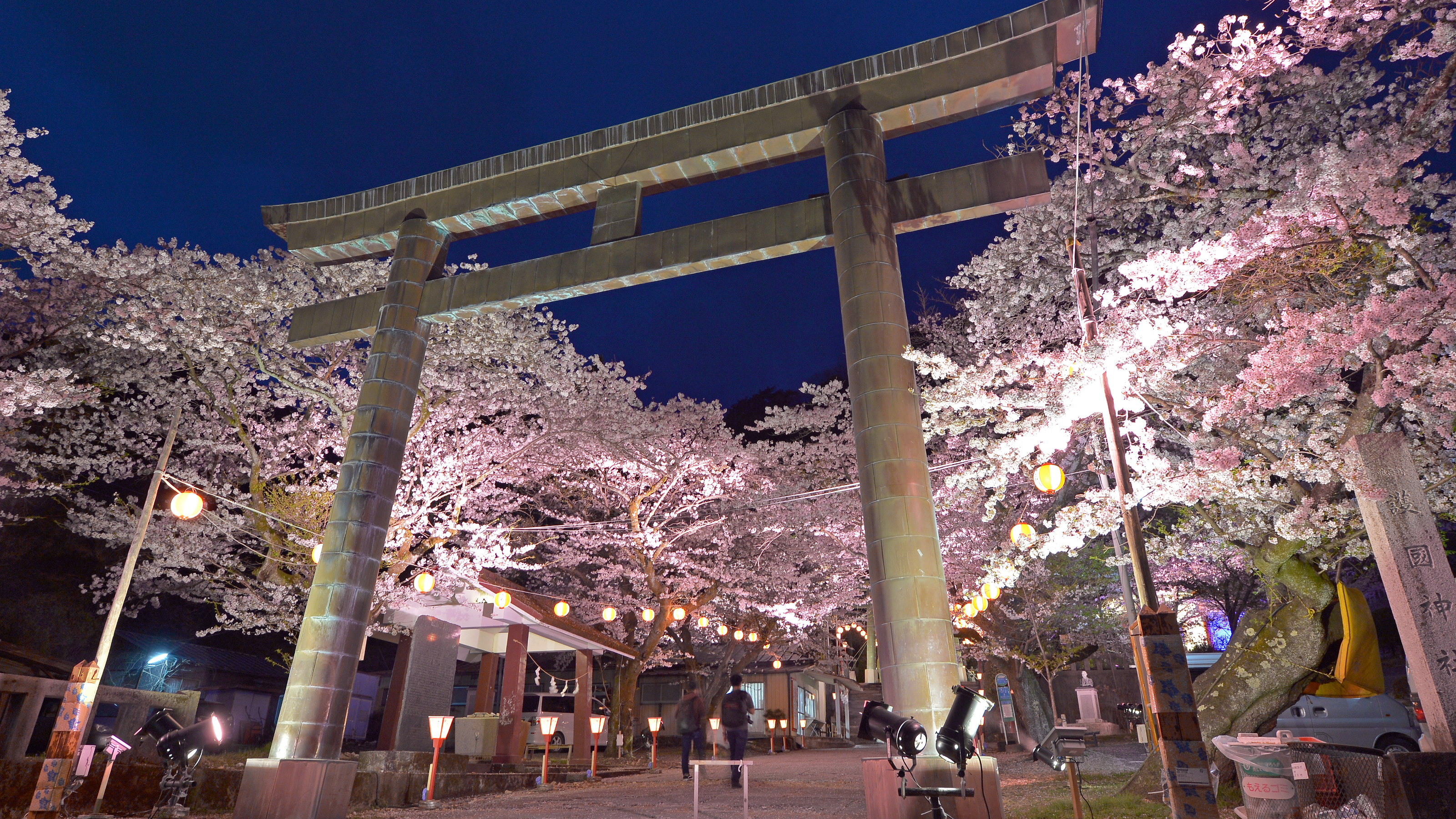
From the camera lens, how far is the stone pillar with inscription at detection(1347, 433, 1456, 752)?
676cm

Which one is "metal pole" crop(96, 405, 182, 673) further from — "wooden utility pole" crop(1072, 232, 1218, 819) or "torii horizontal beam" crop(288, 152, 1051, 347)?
"wooden utility pole" crop(1072, 232, 1218, 819)

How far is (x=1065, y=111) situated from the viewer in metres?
13.9

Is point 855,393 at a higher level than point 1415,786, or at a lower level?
higher

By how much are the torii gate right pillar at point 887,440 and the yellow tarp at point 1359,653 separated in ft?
17.0

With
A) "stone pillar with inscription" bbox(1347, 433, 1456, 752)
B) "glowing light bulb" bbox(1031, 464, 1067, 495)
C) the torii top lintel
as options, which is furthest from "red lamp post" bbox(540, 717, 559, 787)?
"stone pillar with inscription" bbox(1347, 433, 1456, 752)

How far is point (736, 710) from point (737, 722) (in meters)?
0.19

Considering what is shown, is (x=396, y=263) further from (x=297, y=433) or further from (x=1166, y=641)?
(x=1166, y=641)

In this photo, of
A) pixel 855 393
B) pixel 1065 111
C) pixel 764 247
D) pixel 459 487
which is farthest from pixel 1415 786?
pixel 459 487

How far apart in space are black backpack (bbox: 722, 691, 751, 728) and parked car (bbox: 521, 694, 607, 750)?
1013 centimetres

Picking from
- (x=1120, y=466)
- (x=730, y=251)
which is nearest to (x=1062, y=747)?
(x=1120, y=466)

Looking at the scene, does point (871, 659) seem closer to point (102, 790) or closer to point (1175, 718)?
point (1175, 718)

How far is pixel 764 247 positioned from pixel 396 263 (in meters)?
5.26

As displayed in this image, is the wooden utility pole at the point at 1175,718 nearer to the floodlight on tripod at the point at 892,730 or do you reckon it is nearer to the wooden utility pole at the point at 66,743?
the floodlight on tripod at the point at 892,730

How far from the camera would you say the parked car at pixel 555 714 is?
25.1 meters
